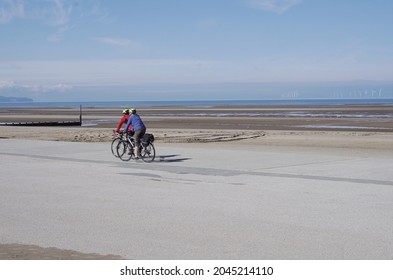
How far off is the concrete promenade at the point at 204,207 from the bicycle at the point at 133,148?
51 centimetres

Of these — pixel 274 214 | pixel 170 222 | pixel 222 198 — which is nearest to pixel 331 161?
pixel 222 198

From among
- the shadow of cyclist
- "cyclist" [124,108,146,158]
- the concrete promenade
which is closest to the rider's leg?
"cyclist" [124,108,146,158]

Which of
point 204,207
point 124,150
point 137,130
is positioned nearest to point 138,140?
point 137,130

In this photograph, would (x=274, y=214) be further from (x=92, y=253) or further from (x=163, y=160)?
(x=163, y=160)

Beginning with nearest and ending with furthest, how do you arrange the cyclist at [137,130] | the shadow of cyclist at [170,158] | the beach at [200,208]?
the beach at [200,208] → the cyclist at [137,130] → the shadow of cyclist at [170,158]

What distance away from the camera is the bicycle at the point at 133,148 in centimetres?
1909

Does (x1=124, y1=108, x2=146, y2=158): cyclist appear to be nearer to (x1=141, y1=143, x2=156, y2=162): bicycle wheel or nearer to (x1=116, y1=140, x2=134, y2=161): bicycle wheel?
(x1=141, y1=143, x2=156, y2=162): bicycle wheel

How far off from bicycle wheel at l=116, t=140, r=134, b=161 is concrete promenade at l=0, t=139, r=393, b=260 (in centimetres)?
57

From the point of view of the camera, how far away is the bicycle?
62.6 feet

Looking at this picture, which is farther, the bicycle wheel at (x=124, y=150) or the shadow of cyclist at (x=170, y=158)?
the bicycle wheel at (x=124, y=150)

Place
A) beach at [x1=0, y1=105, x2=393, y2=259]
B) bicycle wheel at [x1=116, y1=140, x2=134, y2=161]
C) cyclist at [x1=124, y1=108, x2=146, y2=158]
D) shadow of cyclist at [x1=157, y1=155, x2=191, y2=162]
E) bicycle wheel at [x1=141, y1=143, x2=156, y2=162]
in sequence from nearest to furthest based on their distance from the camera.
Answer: beach at [x1=0, y1=105, x2=393, y2=259]
cyclist at [x1=124, y1=108, x2=146, y2=158]
bicycle wheel at [x1=141, y1=143, x2=156, y2=162]
shadow of cyclist at [x1=157, y1=155, x2=191, y2=162]
bicycle wheel at [x1=116, y1=140, x2=134, y2=161]

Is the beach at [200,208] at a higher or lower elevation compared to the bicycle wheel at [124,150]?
lower

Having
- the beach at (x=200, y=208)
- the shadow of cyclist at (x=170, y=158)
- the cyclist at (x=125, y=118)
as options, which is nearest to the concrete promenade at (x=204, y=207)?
the beach at (x=200, y=208)

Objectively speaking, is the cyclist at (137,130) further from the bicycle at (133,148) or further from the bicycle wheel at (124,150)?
the bicycle wheel at (124,150)
